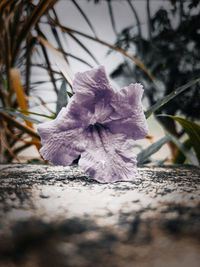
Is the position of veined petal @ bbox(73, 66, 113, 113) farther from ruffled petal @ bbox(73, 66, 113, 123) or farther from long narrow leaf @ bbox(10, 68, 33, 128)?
long narrow leaf @ bbox(10, 68, 33, 128)

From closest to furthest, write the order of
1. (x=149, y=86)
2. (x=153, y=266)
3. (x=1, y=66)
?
(x=153, y=266) < (x=1, y=66) < (x=149, y=86)

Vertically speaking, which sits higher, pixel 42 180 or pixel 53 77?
pixel 53 77

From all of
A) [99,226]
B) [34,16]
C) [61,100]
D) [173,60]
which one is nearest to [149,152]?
[61,100]

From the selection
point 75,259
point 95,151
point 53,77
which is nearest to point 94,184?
point 95,151

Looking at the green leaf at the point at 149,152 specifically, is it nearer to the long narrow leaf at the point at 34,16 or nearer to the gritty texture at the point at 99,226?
the gritty texture at the point at 99,226

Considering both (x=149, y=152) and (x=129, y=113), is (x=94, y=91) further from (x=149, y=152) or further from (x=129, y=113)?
(x=149, y=152)

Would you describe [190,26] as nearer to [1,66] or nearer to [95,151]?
[1,66]

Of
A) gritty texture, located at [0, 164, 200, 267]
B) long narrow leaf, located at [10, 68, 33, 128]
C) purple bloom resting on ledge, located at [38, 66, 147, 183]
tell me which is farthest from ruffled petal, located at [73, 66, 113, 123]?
long narrow leaf, located at [10, 68, 33, 128]
